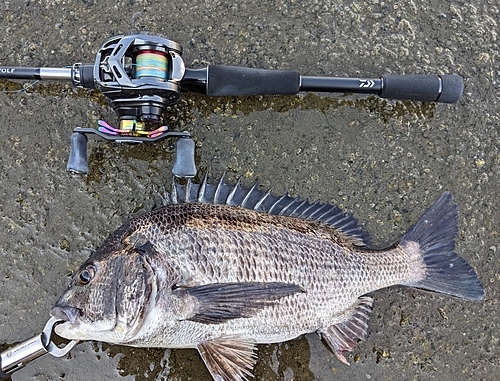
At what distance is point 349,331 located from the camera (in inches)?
81.0

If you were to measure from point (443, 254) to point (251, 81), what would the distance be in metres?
1.45

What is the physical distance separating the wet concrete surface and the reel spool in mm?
354

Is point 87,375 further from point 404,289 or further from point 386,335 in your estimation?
point 404,289

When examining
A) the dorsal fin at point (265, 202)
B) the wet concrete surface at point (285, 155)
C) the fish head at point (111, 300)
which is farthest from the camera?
the wet concrete surface at point (285, 155)

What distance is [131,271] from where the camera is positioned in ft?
5.57

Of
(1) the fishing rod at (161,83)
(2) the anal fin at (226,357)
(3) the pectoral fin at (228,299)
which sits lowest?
(2) the anal fin at (226,357)

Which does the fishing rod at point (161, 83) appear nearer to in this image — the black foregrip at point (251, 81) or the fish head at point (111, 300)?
the black foregrip at point (251, 81)

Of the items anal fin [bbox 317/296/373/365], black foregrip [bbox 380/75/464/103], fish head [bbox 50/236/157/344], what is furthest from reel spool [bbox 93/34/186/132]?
anal fin [bbox 317/296/373/365]

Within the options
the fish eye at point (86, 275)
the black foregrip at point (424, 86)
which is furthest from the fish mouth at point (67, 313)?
the black foregrip at point (424, 86)

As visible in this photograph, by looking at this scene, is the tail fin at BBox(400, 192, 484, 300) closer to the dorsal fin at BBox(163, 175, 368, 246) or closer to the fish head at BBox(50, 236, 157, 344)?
the dorsal fin at BBox(163, 175, 368, 246)

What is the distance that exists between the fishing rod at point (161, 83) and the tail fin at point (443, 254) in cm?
66

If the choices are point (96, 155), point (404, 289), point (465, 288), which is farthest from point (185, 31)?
point (465, 288)

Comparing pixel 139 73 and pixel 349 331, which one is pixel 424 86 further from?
pixel 139 73

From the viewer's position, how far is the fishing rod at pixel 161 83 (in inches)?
70.2
